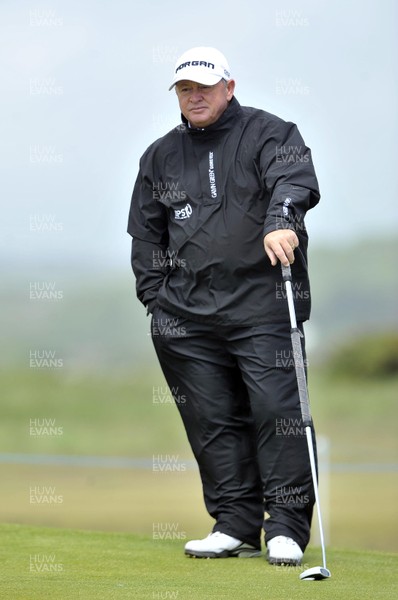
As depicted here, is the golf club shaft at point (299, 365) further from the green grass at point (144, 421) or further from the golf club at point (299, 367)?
the green grass at point (144, 421)

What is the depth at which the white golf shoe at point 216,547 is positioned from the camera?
3457 mm

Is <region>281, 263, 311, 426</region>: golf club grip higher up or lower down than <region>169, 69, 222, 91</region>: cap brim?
lower down

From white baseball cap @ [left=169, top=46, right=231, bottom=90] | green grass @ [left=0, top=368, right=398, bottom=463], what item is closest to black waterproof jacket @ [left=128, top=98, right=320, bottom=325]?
white baseball cap @ [left=169, top=46, right=231, bottom=90]

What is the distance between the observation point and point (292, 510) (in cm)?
337

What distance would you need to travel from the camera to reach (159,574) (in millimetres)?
3119

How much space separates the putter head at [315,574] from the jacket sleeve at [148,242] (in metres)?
0.98

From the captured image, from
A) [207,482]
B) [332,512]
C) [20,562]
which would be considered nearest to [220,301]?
[207,482]

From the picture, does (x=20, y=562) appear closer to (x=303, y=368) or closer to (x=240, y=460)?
(x=240, y=460)

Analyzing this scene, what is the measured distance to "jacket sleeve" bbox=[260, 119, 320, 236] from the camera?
3.25 meters

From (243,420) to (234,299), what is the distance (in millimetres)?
381

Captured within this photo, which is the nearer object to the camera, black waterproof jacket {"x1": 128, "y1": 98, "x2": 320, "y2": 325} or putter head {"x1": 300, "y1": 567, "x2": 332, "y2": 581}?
putter head {"x1": 300, "y1": 567, "x2": 332, "y2": 581}

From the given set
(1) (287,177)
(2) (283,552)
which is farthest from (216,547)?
(1) (287,177)

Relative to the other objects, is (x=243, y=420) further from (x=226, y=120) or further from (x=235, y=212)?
(x=226, y=120)

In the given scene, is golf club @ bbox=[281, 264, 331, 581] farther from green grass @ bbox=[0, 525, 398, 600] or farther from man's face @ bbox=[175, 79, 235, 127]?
man's face @ bbox=[175, 79, 235, 127]
